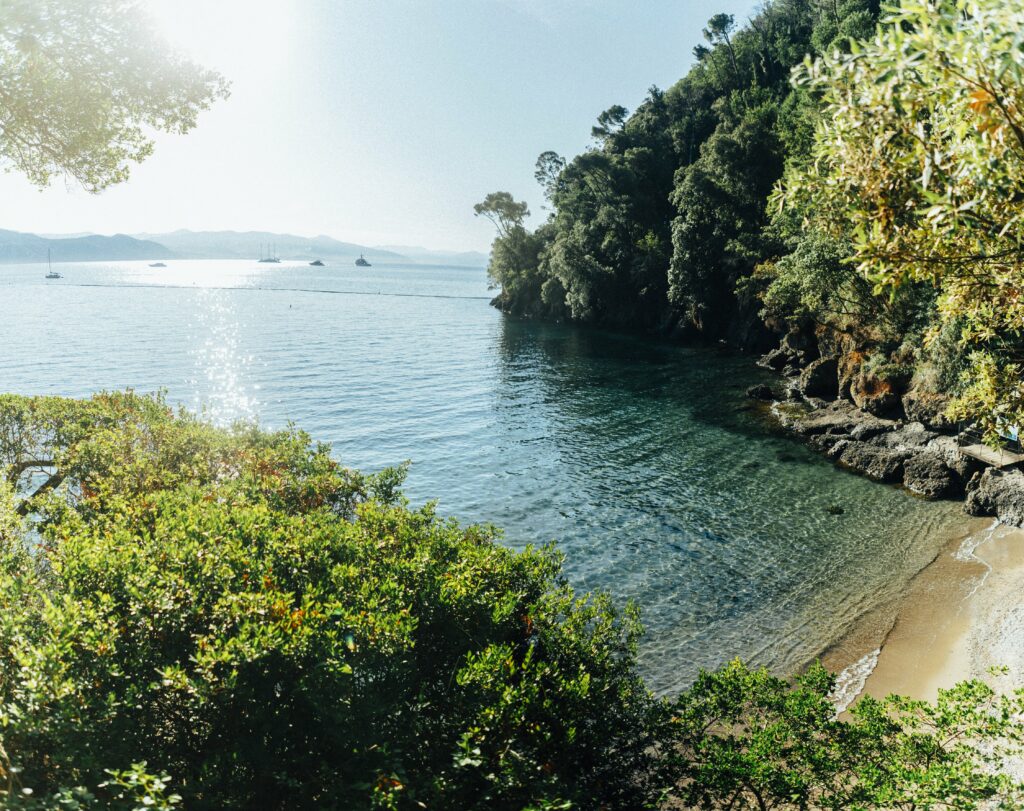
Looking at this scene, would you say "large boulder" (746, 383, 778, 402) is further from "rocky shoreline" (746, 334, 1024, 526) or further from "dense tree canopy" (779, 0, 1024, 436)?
"dense tree canopy" (779, 0, 1024, 436)

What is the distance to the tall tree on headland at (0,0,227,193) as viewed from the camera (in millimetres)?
10664

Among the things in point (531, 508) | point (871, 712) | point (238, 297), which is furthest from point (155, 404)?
point (238, 297)

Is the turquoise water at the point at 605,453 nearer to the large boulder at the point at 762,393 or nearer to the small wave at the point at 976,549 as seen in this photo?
the small wave at the point at 976,549

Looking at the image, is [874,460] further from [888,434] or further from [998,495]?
[998,495]

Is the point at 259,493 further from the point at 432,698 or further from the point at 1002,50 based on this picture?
the point at 1002,50

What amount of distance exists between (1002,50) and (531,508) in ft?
73.6

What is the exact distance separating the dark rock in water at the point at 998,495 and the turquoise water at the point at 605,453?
1.02m

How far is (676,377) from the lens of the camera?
168 ft

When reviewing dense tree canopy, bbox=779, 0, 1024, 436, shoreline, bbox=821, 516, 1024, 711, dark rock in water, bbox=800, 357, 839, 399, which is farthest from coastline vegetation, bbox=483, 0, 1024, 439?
shoreline, bbox=821, 516, 1024, 711

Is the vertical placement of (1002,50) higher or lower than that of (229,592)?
higher

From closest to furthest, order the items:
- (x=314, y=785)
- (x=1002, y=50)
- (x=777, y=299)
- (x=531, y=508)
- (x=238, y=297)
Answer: (x=1002, y=50), (x=314, y=785), (x=531, y=508), (x=777, y=299), (x=238, y=297)

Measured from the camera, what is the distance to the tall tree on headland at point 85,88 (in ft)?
35.0

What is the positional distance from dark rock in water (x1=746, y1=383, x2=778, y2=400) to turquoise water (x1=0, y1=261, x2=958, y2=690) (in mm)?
1284

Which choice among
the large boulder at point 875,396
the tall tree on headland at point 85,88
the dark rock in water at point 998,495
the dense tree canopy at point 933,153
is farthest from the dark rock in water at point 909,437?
the tall tree on headland at point 85,88
